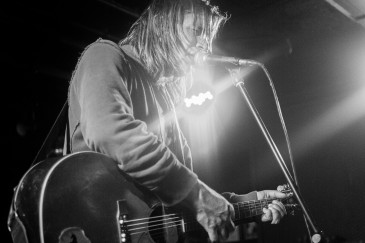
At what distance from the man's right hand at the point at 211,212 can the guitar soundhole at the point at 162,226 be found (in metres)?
0.13

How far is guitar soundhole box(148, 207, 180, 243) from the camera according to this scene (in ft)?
5.97

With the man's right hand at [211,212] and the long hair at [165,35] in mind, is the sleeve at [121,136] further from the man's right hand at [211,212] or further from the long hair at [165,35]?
the long hair at [165,35]

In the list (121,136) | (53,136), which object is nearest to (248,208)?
(121,136)

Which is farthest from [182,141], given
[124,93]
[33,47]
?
[33,47]

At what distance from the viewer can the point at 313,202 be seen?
5.03 m

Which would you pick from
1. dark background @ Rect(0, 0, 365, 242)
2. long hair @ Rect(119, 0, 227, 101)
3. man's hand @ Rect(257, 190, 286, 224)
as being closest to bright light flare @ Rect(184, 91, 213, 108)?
dark background @ Rect(0, 0, 365, 242)

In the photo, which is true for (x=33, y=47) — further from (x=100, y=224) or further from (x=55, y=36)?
(x=100, y=224)

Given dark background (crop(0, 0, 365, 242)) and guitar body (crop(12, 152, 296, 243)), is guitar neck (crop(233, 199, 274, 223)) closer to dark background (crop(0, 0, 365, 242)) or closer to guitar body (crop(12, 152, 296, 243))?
guitar body (crop(12, 152, 296, 243))

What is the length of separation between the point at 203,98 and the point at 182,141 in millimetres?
1982

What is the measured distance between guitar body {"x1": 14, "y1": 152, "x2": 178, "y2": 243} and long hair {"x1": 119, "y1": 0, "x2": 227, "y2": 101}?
0.84 meters

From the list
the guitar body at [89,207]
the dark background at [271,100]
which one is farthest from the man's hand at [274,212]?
the dark background at [271,100]

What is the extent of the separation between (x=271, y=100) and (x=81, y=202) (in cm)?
422

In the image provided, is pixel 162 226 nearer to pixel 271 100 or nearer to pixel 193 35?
pixel 193 35

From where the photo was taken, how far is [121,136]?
179 centimetres
